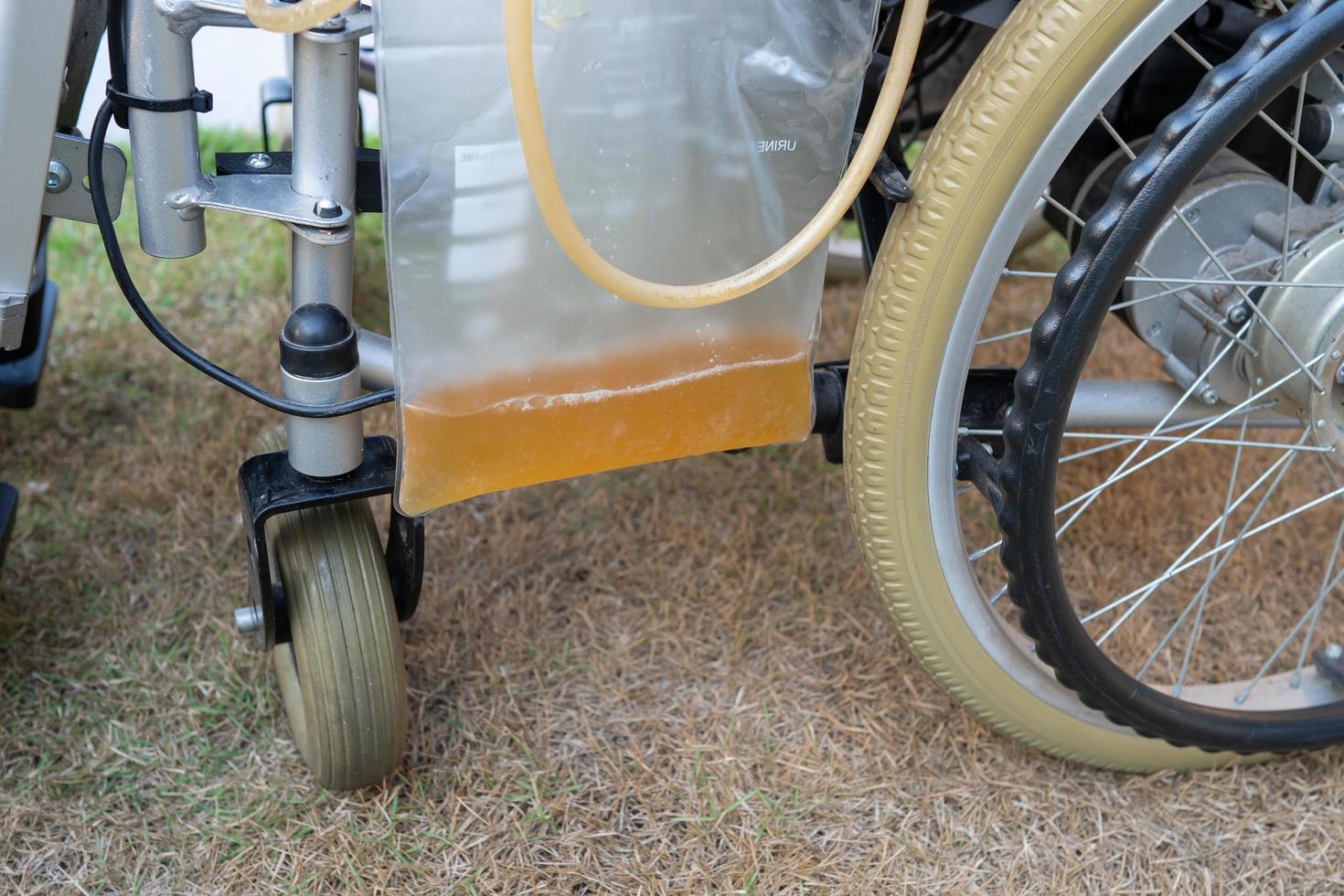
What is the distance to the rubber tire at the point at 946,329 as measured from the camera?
0.85 meters

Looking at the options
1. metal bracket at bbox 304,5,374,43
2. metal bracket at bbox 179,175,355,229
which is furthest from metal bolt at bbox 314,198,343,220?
metal bracket at bbox 304,5,374,43

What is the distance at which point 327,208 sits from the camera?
0.83 meters

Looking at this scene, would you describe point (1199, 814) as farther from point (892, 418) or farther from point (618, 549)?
point (618, 549)

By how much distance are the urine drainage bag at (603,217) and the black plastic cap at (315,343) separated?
0.08m

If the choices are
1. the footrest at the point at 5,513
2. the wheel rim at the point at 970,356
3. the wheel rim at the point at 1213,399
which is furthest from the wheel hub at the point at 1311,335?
the footrest at the point at 5,513

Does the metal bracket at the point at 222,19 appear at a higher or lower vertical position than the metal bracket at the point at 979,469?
higher

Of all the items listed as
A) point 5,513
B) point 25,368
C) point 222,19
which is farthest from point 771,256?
point 25,368

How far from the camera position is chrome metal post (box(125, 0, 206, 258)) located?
2.58 ft

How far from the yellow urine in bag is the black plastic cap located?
8cm

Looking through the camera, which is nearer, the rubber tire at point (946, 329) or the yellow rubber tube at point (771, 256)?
the yellow rubber tube at point (771, 256)

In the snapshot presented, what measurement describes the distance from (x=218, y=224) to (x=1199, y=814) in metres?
1.85

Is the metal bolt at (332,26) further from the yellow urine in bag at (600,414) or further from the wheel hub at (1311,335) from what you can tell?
the wheel hub at (1311,335)

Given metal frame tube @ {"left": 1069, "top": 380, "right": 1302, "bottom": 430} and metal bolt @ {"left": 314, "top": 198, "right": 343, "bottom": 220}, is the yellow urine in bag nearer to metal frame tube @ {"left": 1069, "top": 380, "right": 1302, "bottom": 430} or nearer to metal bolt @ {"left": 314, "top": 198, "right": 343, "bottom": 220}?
metal bolt @ {"left": 314, "top": 198, "right": 343, "bottom": 220}

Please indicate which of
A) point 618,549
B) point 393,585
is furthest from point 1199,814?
point 393,585
